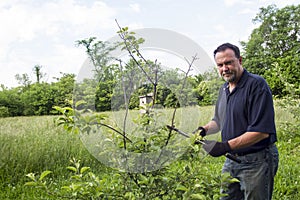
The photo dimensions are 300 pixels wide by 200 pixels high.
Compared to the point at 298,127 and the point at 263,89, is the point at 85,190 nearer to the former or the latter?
the point at 263,89

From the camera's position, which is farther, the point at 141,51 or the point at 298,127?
the point at 298,127

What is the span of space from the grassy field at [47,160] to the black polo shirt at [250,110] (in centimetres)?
187

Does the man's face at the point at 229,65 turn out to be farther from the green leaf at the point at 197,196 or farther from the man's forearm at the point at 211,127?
the green leaf at the point at 197,196

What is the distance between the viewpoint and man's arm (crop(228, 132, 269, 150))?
232 cm

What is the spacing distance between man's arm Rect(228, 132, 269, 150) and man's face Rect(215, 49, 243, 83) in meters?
0.51

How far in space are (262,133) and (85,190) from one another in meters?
1.38

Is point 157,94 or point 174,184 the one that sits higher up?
point 157,94

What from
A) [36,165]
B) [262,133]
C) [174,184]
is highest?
[262,133]

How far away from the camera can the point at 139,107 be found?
64.8 inches

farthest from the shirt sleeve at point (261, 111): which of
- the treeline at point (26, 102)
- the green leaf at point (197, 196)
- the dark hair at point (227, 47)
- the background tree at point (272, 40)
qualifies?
the background tree at point (272, 40)

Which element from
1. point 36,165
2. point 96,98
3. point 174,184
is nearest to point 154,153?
point 174,184

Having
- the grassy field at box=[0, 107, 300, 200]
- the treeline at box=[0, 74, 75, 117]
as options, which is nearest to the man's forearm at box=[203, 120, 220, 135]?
the grassy field at box=[0, 107, 300, 200]

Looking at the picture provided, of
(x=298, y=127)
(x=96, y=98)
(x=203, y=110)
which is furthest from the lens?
(x=298, y=127)

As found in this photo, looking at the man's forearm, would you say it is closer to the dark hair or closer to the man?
the man
